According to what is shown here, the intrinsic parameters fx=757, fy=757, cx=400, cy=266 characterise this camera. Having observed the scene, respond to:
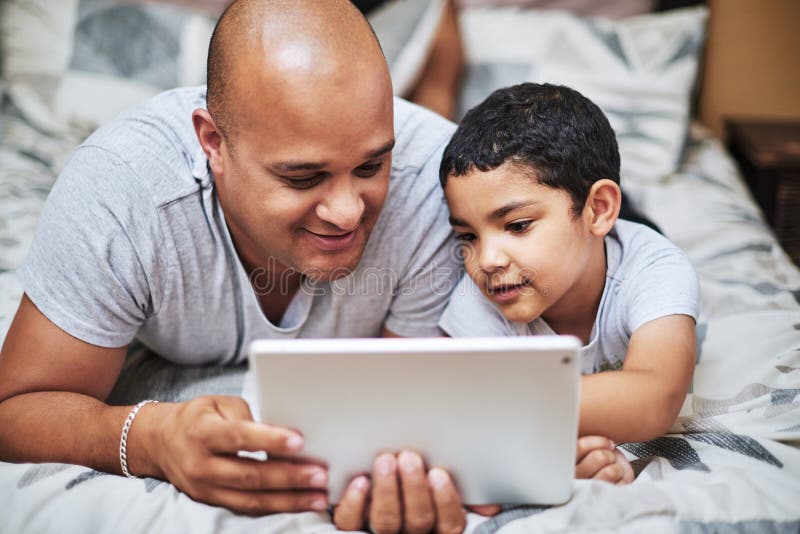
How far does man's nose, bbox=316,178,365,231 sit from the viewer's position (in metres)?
1.03

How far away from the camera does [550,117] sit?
1.20 metres

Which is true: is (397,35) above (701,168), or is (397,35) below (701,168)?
above

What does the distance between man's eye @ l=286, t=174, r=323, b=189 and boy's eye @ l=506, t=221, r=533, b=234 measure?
1.02 feet

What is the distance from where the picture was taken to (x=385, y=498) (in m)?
0.89

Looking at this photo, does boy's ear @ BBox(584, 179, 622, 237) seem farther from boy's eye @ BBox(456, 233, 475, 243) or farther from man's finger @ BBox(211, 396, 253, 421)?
man's finger @ BBox(211, 396, 253, 421)

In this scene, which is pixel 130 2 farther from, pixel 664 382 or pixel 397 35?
pixel 664 382

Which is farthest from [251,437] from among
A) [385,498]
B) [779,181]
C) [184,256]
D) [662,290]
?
[779,181]

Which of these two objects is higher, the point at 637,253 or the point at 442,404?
the point at 442,404

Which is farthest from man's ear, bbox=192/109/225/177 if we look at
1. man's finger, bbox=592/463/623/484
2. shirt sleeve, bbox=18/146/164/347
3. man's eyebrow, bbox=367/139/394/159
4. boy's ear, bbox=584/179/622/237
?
man's finger, bbox=592/463/623/484

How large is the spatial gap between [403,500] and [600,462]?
0.26 metres

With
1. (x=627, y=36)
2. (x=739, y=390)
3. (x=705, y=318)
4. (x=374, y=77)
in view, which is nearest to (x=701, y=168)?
(x=627, y=36)

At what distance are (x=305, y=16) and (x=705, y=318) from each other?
0.88 meters

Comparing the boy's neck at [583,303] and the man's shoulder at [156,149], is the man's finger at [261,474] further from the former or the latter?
the boy's neck at [583,303]

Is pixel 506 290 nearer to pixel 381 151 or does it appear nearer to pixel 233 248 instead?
pixel 381 151
